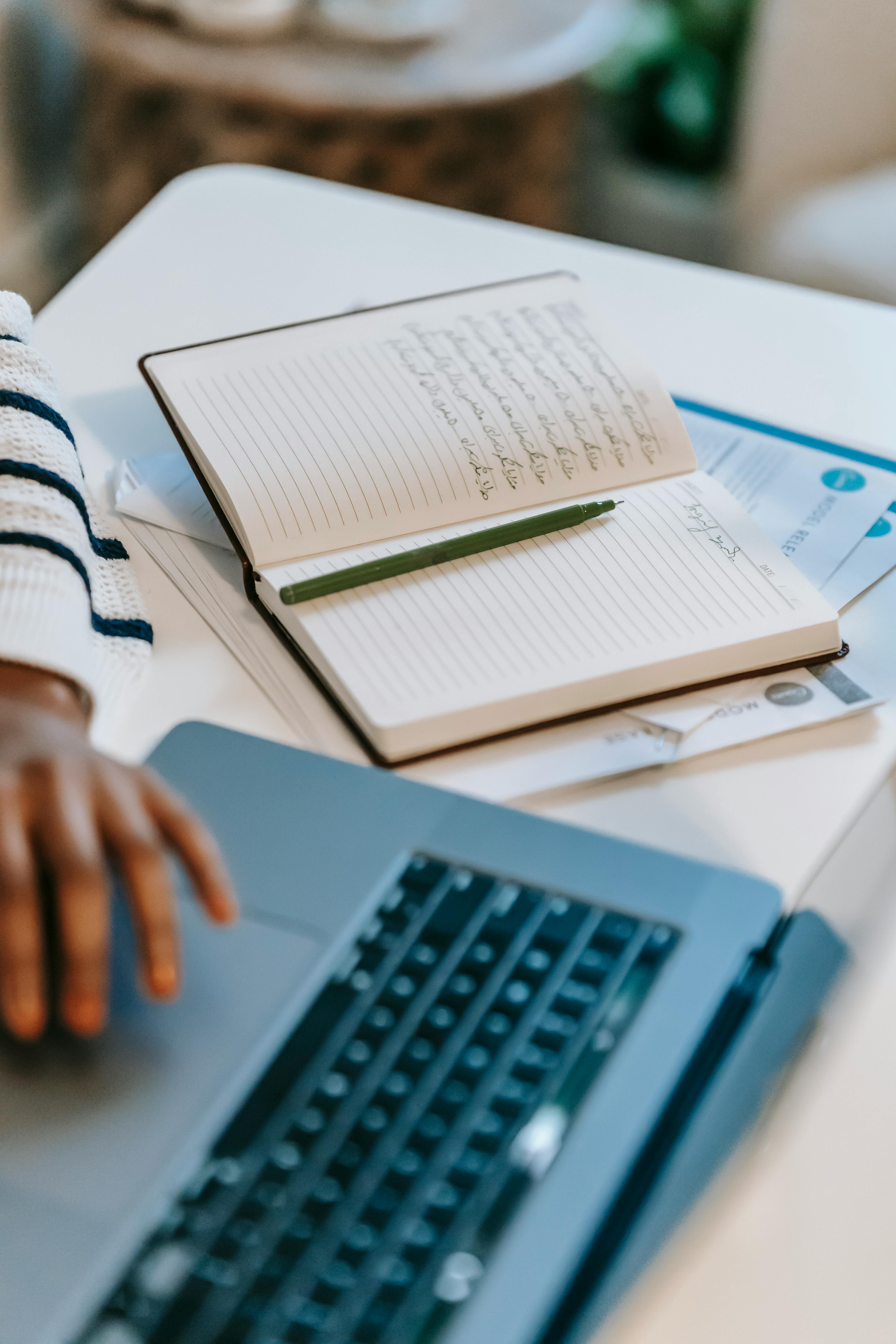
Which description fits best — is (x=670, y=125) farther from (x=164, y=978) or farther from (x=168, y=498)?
(x=164, y=978)

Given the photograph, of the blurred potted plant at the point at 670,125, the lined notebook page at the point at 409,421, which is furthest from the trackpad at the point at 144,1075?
the blurred potted plant at the point at 670,125

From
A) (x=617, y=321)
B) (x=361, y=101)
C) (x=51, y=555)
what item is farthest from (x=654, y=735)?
(x=361, y=101)

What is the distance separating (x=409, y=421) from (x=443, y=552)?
9cm

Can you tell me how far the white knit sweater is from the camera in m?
0.55

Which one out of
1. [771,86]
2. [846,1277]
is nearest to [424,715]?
[846,1277]

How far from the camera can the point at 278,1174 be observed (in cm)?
40

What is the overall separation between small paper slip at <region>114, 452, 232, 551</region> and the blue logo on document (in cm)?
34

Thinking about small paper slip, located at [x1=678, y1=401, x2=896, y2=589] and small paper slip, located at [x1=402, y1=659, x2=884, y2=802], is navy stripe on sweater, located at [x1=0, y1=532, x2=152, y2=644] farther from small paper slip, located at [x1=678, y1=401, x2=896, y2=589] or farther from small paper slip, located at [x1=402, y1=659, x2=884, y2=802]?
small paper slip, located at [x1=678, y1=401, x2=896, y2=589]

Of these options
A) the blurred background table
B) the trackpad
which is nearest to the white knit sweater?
the trackpad

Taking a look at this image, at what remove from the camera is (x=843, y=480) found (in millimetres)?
722

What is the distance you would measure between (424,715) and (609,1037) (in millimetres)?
173

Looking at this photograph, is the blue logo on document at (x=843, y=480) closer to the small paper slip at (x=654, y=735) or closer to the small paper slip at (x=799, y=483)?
the small paper slip at (x=799, y=483)

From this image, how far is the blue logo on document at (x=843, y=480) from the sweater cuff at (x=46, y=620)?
1.36ft

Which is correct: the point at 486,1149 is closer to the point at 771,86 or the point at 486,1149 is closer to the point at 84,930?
the point at 84,930
